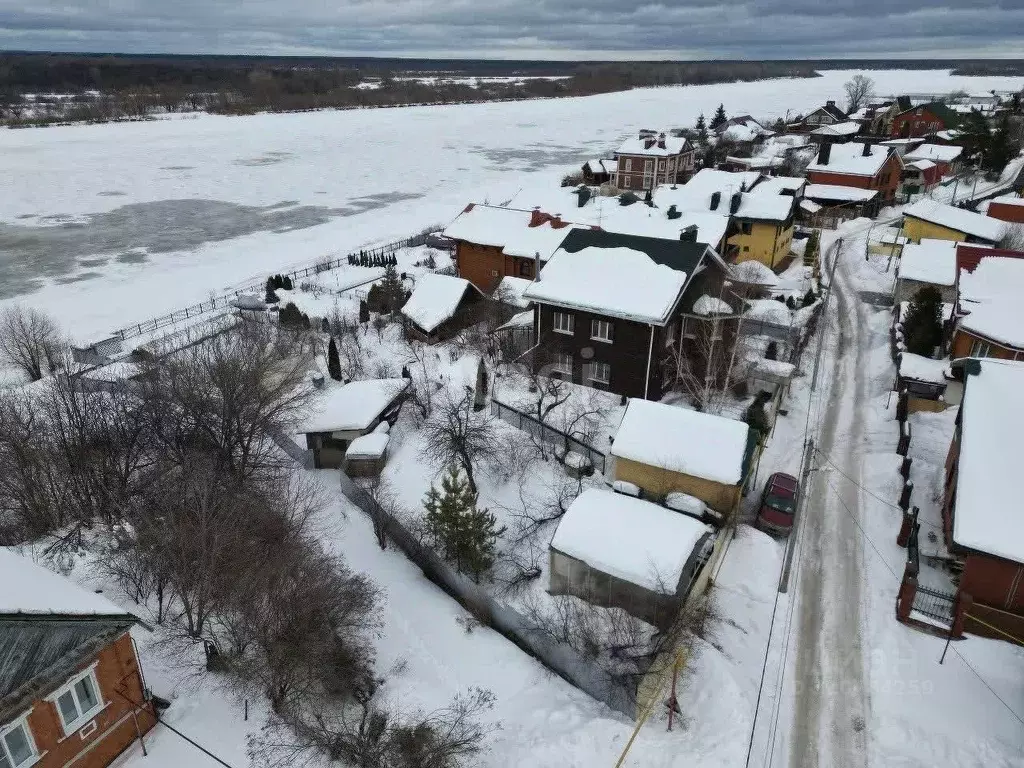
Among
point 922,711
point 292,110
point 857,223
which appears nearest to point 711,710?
point 922,711

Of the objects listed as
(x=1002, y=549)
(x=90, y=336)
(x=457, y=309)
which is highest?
(x=1002, y=549)

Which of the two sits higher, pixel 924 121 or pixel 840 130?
pixel 924 121

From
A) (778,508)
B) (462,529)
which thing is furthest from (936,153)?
(462,529)

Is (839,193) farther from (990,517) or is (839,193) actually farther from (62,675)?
(62,675)

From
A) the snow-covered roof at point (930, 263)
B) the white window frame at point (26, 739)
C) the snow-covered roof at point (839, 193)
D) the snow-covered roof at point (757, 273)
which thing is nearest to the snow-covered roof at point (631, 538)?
the white window frame at point (26, 739)

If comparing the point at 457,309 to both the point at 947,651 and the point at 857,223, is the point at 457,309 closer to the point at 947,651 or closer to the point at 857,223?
the point at 947,651

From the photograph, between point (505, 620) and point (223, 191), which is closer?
point (505, 620)
